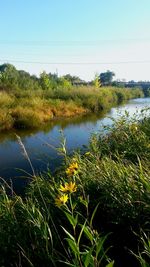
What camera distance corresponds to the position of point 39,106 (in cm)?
2312

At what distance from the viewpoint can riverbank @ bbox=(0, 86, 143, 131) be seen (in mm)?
19586

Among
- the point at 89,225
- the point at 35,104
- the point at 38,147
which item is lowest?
the point at 38,147

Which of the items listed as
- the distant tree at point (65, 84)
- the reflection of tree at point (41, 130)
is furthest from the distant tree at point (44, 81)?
the reflection of tree at point (41, 130)

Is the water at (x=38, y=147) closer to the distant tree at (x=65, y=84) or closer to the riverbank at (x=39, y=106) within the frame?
the riverbank at (x=39, y=106)

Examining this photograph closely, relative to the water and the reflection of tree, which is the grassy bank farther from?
the reflection of tree

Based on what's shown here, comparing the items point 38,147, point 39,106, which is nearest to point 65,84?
point 39,106

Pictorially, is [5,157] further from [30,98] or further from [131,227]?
[30,98]

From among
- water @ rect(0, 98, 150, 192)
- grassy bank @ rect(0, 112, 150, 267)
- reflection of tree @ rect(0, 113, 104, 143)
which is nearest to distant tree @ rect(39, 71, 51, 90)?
reflection of tree @ rect(0, 113, 104, 143)

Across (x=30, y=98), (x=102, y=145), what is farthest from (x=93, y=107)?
(x=102, y=145)

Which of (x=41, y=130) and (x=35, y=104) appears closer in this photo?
(x=41, y=130)

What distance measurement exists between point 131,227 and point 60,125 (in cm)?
1772

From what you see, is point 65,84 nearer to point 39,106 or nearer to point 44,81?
point 44,81

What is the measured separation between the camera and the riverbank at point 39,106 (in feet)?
64.3

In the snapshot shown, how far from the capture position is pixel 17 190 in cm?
792
